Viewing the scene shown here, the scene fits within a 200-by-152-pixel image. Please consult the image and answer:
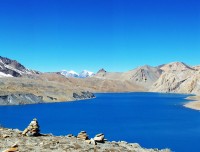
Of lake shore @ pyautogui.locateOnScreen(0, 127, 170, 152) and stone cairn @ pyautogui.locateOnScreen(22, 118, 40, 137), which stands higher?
stone cairn @ pyautogui.locateOnScreen(22, 118, 40, 137)

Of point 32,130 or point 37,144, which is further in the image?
point 32,130

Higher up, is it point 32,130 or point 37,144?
point 32,130

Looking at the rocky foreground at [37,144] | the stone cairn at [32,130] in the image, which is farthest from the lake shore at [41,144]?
the stone cairn at [32,130]

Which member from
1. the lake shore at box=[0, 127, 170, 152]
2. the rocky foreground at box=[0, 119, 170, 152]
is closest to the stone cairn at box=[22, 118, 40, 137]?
the rocky foreground at box=[0, 119, 170, 152]

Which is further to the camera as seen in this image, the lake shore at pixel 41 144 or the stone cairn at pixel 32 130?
the stone cairn at pixel 32 130

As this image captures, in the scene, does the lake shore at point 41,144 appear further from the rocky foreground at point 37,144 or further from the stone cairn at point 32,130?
the stone cairn at point 32,130

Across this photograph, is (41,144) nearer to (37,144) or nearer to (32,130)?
(37,144)

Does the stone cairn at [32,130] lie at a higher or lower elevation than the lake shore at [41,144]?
higher

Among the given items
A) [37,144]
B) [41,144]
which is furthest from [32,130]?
[41,144]

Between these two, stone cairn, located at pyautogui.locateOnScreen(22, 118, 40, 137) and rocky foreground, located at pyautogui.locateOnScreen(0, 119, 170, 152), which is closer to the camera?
rocky foreground, located at pyautogui.locateOnScreen(0, 119, 170, 152)

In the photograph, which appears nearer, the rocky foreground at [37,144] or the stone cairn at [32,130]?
the rocky foreground at [37,144]

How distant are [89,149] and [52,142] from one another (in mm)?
2366

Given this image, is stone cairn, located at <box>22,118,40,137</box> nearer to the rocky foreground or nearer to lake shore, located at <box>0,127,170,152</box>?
the rocky foreground

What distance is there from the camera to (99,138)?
29.9 metres
